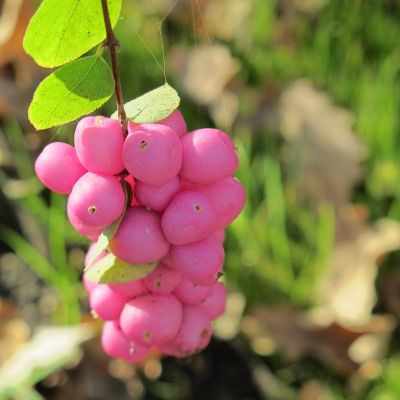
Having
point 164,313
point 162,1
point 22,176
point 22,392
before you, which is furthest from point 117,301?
point 162,1

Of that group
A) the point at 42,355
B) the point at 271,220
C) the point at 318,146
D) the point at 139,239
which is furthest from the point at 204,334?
the point at 318,146

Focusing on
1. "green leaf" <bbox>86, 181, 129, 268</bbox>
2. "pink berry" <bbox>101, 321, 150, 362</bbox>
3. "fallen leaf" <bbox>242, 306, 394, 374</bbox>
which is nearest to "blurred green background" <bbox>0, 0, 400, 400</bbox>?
"fallen leaf" <bbox>242, 306, 394, 374</bbox>

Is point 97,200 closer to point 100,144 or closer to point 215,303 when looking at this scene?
point 100,144

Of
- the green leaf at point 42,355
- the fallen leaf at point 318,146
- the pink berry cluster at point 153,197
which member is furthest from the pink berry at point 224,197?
the fallen leaf at point 318,146

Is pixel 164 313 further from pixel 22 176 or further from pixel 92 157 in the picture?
pixel 22 176

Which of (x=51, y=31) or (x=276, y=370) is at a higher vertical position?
(x=51, y=31)

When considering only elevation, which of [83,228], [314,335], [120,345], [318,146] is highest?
[83,228]

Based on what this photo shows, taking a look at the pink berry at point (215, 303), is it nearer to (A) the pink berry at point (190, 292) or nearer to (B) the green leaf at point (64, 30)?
(A) the pink berry at point (190, 292)
